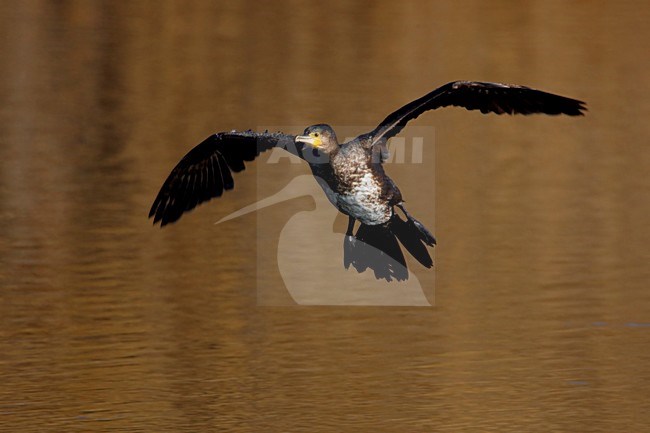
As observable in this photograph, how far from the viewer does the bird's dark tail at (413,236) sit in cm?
656

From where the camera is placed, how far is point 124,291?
904 cm

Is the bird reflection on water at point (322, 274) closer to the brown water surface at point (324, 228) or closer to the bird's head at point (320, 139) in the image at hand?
the brown water surface at point (324, 228)

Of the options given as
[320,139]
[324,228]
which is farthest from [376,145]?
[324,228]

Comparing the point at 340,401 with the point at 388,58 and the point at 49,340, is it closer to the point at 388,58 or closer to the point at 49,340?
the point at 49,340

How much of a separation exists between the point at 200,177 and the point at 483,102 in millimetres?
1540

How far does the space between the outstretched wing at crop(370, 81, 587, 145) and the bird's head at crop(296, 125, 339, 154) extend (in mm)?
190

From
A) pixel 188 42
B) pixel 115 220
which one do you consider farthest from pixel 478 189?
pixel 188 42

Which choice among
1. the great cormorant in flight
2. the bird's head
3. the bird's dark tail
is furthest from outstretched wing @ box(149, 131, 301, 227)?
the bird's dark tail

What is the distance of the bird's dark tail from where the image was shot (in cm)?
656

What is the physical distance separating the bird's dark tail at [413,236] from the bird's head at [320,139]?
42 centimetres

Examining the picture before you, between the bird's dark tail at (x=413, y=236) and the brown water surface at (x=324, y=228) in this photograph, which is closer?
the bird's dark tail at (x=413, y=236)

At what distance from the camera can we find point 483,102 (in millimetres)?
6938

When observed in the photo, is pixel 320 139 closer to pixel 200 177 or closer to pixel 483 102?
pixel 483 102

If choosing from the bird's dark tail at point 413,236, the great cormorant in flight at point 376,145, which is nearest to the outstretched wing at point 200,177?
the great cormorant in flight at point 376,145
